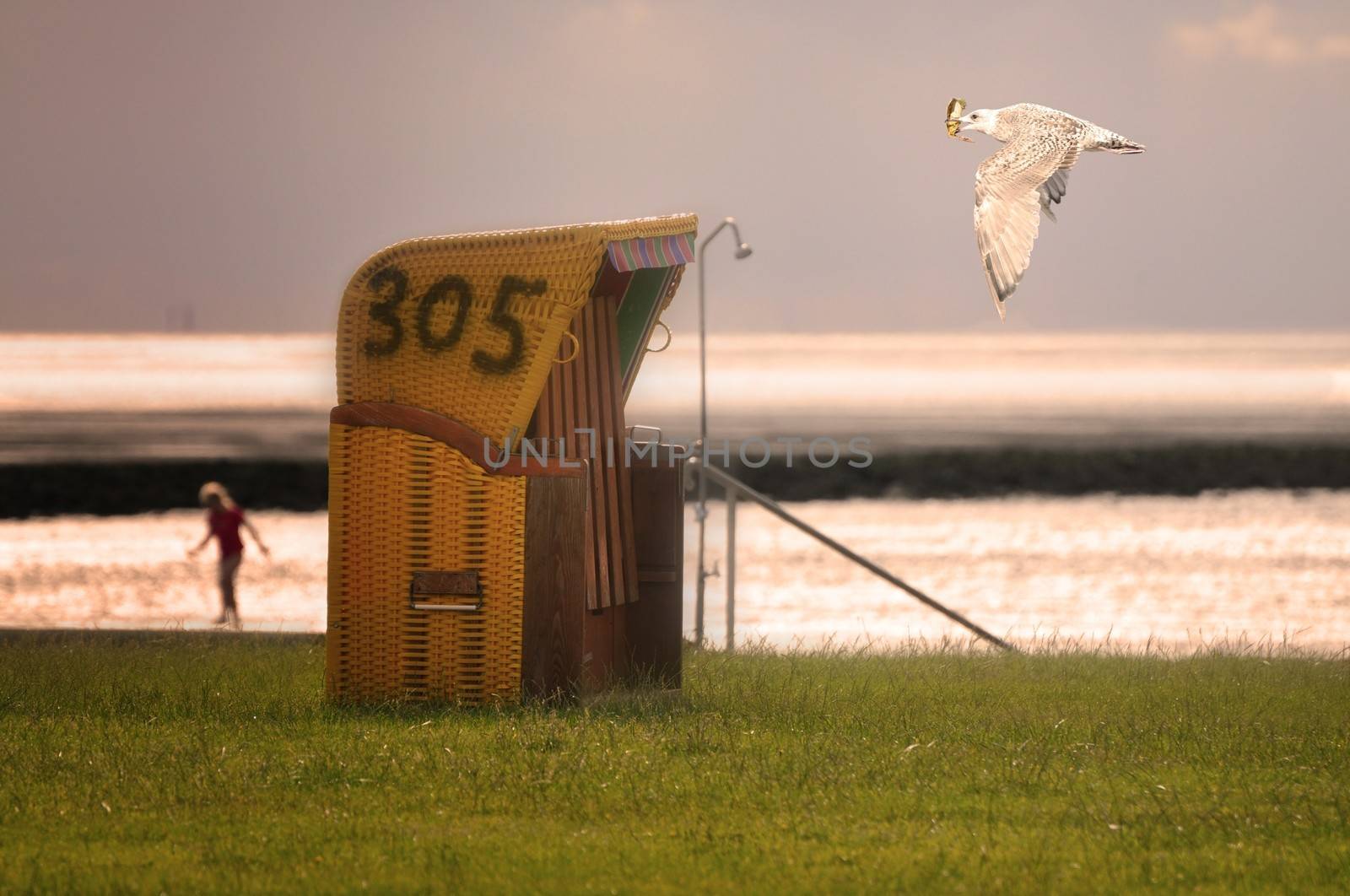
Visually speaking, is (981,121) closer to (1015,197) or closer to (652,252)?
(1015,197)

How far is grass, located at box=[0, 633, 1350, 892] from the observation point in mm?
5367

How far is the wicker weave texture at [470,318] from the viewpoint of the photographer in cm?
802

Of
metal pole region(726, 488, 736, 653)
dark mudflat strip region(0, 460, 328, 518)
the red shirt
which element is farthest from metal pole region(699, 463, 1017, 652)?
dark mudflat strip region(0, 460, 328, 518)

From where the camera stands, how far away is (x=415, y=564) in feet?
26.8

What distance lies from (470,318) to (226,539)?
31.1ft

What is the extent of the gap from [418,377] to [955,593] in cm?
2129

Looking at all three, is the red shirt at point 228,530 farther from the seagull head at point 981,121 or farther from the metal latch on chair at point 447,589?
the seagull head at point 981,121

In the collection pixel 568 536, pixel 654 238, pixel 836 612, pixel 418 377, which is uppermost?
pixel 654 238

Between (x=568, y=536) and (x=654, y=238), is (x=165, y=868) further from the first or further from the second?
(x=654, y=238)

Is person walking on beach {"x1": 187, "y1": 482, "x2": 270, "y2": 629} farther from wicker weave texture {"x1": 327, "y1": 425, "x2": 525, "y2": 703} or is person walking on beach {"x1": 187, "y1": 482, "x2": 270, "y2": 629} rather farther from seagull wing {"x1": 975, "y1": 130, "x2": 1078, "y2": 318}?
seagull wing {"x1": 975, "y1": 130, "x2": 1078, "y2": 318}

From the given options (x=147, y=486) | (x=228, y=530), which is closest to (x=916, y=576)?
(x=228, y=530)

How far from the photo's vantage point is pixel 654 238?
847cm

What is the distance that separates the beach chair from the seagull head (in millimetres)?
1816

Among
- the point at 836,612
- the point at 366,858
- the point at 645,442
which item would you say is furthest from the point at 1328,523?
the point at 366,858
